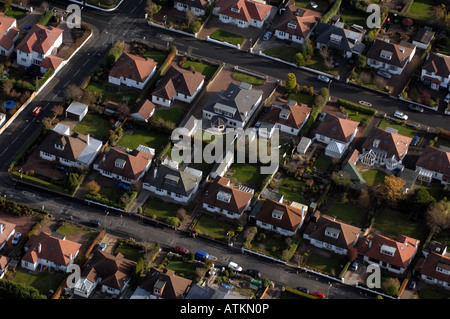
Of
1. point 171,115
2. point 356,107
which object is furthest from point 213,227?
point 356,107

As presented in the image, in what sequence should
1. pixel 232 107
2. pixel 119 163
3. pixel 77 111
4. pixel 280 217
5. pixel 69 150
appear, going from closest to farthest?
pixel 280 217 → pixel 119 163 → pixel 69 150 → pixel 77 111 → pixel 232 107

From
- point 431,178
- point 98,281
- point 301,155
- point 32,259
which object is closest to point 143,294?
point 98,281

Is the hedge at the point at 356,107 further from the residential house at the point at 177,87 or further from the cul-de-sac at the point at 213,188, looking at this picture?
the residential house at the point at 177,87

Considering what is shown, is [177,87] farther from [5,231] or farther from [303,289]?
[303,289]

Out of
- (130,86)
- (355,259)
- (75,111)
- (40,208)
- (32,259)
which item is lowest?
(32,259)

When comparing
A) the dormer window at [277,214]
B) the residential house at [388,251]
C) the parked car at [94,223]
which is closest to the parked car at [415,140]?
the residential house at [388,251]

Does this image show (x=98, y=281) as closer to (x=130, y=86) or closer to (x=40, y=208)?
(x=40, y=208)
